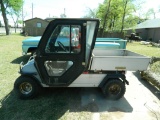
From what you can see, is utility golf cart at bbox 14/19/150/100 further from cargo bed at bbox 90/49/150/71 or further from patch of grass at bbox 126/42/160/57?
patch of grass at bbox 126/42/160/57

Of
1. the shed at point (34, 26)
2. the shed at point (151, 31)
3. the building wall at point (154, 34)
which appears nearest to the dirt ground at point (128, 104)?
the shed at point (151, 31)

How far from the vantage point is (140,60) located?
4336 millimetres

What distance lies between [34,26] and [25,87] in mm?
31912

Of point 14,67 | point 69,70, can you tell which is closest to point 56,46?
point 69,70

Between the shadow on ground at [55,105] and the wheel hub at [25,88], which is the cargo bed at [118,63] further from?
the wheel hub at [25,88]

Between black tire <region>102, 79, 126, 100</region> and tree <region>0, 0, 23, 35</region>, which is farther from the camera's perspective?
tree <region>0, 0, 23, 35</region>

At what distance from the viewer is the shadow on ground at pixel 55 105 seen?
376cm

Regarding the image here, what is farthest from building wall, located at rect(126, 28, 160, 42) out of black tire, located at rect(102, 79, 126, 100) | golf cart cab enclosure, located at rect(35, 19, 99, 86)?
golf cart cab enclosure, located at rect(35, 19, 99, 86)

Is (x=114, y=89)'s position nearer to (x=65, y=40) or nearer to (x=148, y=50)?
(x=65, y=40)

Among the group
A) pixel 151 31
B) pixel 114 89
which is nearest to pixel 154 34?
pixel 151 31

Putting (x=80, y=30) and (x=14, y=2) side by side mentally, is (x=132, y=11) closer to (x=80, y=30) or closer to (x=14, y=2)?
Answer: (x=14, y=2)

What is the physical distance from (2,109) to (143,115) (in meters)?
3.33

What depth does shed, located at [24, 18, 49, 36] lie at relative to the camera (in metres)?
33.6

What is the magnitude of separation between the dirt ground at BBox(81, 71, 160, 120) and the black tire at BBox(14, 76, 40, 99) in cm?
132
